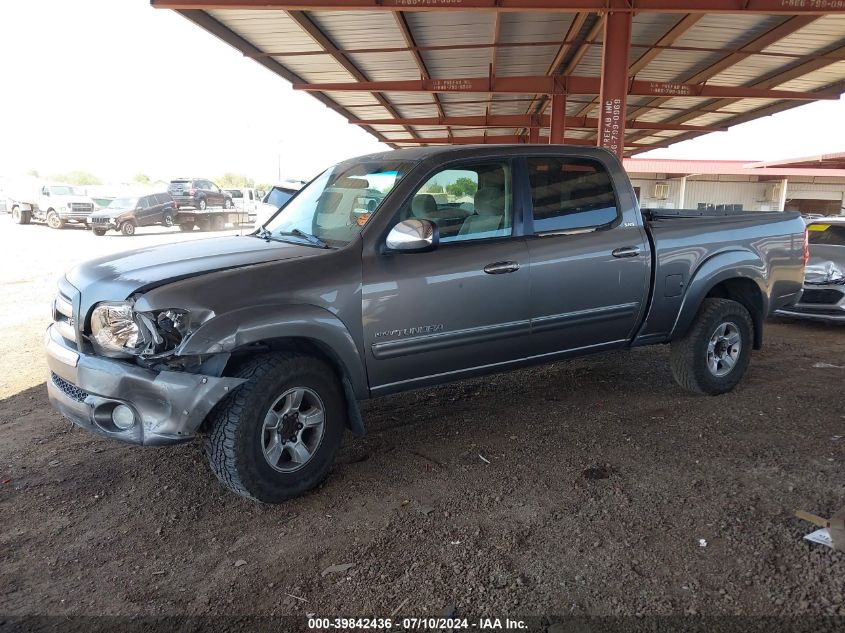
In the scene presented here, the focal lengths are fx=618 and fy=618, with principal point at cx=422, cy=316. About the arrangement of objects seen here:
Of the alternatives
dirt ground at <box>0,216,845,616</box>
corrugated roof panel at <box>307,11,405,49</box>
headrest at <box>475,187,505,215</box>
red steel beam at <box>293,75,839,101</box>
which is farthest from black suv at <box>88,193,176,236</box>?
headrest at <box>475,187,505,215</box>

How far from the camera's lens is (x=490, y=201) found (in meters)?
4.14

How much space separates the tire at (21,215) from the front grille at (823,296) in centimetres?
2890

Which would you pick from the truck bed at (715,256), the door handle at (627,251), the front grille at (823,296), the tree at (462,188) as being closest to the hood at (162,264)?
the tree at (462,188)

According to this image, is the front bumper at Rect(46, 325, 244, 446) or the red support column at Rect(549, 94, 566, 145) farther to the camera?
the red support column at Rect(549, 94, 566, 145)

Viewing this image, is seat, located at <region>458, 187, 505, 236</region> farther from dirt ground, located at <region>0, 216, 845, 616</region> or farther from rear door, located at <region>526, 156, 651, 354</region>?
dirt ground, located at <region>0, 216, 845, 616</region>

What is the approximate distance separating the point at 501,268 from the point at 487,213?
0.41 m

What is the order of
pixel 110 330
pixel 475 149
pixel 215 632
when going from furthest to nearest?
pixel 475 149 < pixel 110 330 < pixel 215 632

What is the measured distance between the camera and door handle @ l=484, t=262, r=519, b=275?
3906mm

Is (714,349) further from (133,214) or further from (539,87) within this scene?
(133,214)

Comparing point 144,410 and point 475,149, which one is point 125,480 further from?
point 475,149

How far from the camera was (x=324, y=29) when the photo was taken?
12.1 m

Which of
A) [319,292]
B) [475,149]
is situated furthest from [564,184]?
[319,292]

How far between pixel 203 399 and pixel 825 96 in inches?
764

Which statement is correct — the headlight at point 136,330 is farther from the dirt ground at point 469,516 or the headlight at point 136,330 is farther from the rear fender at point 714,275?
the rear fender at point 714,275
